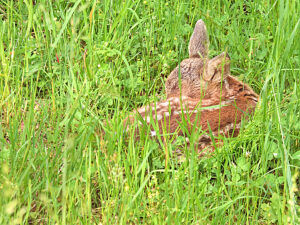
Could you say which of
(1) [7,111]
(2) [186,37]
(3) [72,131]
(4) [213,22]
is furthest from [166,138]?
(2) [186,37]

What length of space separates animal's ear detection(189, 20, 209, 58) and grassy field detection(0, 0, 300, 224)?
0.13 m

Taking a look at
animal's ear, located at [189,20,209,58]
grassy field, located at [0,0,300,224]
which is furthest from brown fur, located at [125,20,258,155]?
grassy field, located at [0,0,300,224]

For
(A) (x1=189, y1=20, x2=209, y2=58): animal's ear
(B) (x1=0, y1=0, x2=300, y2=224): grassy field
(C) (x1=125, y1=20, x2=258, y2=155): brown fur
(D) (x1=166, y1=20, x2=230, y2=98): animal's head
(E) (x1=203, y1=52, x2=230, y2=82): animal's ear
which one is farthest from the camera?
(A) (x1=189, y1=20, x2=209, y2=58): animal's ear

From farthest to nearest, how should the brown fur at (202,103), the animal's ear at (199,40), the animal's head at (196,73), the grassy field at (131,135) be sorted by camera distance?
the animal's ear at (199,40)
the animal's head at (196,73)
the brown fur at (202,103)
the grassy field at (131,135)

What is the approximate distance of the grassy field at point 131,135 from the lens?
314 cm

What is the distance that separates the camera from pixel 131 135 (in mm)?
3672

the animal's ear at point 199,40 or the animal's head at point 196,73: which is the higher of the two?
the animal's ear at point 199,40

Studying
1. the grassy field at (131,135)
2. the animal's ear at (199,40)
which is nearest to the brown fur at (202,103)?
the animal's ear at (199,40)

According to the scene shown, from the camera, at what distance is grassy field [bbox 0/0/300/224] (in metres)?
3.14

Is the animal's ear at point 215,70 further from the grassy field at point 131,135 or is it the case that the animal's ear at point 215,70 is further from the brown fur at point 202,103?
the grassy field at point 131,135

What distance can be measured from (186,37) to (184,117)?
6.15 feet

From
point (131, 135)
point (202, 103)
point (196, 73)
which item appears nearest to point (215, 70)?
point (196, 73)

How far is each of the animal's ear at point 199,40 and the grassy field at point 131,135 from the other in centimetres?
13

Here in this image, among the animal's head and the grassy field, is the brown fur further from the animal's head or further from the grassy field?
the grassy field
